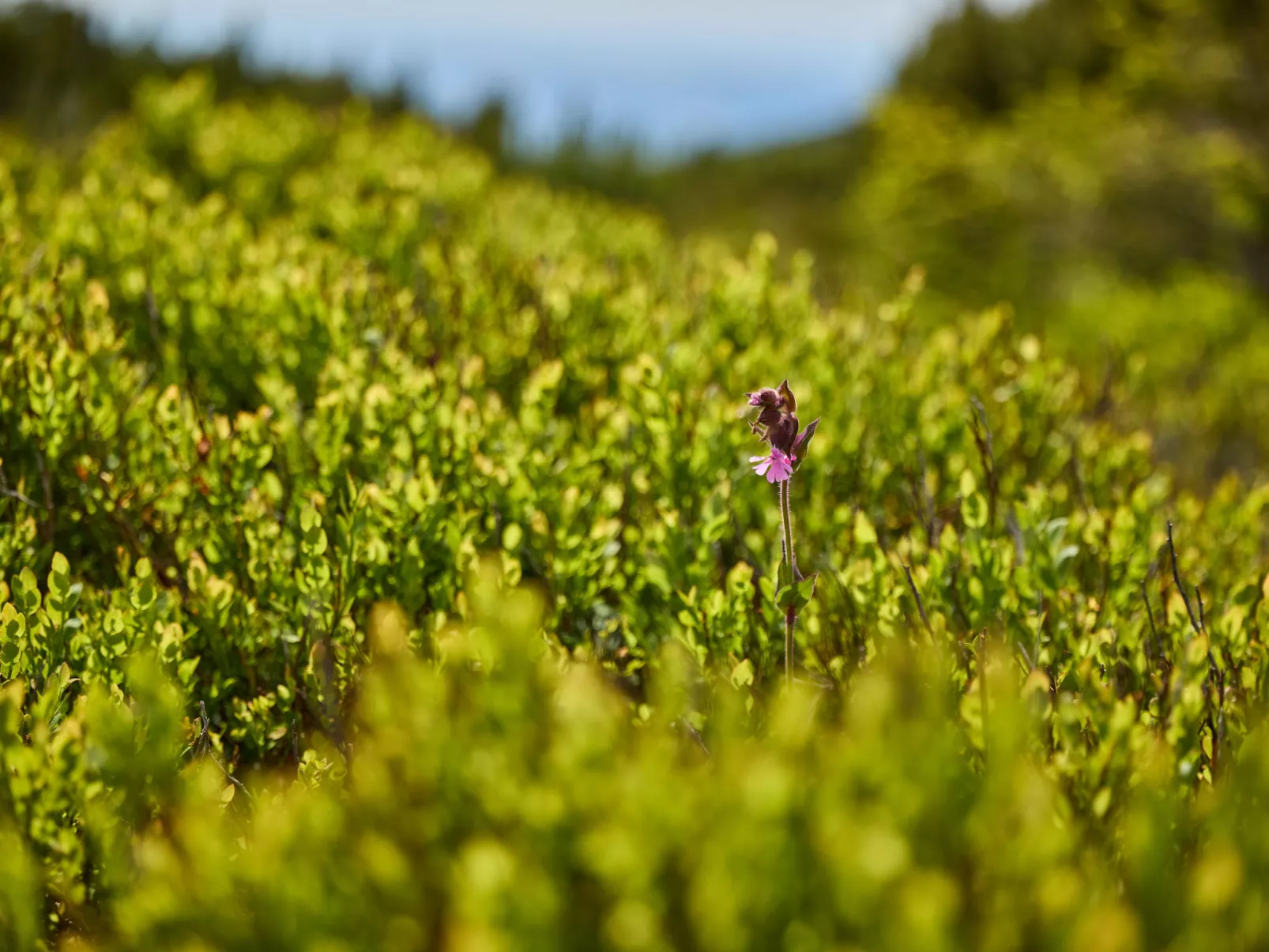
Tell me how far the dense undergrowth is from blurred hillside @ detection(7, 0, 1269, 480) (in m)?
1.47

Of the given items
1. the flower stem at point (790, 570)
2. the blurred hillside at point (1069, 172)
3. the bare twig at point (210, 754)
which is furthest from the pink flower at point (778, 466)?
the blurred hillside at point (1069, 172)

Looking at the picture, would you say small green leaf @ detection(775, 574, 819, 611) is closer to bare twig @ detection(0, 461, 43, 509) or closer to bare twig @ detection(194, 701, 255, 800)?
bare twig @ detection(194, 701, 255, 800)

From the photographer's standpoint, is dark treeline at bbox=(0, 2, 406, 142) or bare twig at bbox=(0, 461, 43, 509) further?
dark treeline at bbox=(0, 2, 406, 142)

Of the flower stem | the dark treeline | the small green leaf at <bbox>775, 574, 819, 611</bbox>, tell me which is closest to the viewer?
the flower stem

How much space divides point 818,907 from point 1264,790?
2.20 feet

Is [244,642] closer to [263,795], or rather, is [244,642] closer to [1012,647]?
[263,795]

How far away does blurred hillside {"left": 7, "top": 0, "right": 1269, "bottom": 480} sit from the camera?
31.5ft

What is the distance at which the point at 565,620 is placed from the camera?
2.83 metres

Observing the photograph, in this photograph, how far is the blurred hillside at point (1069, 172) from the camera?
961 cm

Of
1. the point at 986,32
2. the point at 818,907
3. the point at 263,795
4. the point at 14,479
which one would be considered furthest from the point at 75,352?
the point at 986,32

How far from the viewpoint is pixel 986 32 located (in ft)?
68.8

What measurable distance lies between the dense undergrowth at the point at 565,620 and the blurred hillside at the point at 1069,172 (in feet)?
4.81

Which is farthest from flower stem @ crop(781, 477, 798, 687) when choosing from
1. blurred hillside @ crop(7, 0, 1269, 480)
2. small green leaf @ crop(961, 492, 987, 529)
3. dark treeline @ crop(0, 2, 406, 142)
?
dark treeline @ crop(0, 2, 406, 142)

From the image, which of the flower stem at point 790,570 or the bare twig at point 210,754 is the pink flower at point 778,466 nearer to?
the flower stem at point 790,570
